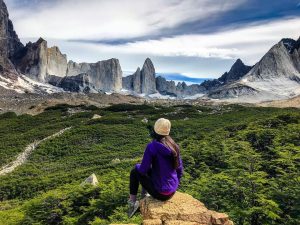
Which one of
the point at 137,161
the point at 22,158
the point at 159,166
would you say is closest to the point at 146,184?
the point at 159,166

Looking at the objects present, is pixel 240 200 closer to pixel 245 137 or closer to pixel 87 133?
pixel 245 137

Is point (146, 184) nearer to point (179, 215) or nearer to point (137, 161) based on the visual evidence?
point (179, 215)

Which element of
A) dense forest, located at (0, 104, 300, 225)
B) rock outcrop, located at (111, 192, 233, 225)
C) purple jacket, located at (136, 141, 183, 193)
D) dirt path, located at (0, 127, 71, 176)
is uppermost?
purple jacket, located at (136, 141, 183, 193)

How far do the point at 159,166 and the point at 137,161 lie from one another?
32292 millimetres

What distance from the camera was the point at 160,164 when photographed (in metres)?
11.2

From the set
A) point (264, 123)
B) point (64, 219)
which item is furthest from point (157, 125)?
point (264, 123)

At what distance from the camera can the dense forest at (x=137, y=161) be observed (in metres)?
16.3

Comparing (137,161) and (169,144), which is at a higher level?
(169,144)

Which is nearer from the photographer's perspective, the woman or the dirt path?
the woman

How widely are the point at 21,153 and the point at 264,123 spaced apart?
42.3 m

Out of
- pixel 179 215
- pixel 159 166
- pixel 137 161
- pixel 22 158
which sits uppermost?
pixel 159 166

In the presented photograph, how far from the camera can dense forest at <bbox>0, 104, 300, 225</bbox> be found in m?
16.3

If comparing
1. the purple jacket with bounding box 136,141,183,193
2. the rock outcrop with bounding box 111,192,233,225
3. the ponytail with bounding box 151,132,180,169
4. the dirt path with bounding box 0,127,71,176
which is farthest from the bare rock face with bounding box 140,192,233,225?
the dirt path with bounding box 0,127,71,176

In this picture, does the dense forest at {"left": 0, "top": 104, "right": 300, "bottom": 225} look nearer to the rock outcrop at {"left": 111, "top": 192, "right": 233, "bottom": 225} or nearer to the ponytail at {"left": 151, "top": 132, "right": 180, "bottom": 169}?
the rock outcrop at {"left": 111, "top": 192, "right": 233, "bottom": 225}
